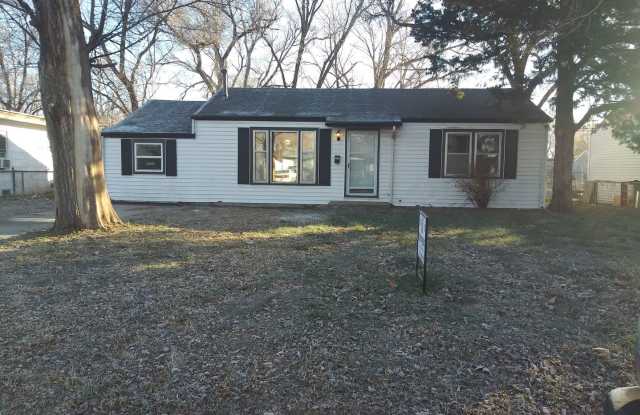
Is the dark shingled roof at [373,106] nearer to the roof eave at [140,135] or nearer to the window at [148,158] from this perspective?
the roof eave at [140,135]

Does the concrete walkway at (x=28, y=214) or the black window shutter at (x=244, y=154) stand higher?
the black window shutter at (x=244, y=154)

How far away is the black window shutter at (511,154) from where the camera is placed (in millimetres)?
12078

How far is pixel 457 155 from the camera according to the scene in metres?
12.4

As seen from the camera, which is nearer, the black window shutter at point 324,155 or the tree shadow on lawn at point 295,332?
the tree shadow on lawn at point 295,332

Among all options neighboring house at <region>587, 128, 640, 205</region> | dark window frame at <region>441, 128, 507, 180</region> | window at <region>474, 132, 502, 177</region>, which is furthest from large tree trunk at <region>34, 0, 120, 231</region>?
neighboring house at <region>587, 128, 640, 205</region>

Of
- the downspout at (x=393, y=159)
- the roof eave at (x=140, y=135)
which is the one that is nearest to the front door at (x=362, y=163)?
the downspout at (x=393, y=159)

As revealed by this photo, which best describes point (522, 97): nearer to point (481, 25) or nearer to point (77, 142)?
point (481, 25)

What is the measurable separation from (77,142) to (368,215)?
6.39m

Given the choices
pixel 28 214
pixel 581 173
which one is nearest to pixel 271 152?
Answer: pixel 28 214

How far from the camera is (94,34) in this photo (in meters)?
8.05

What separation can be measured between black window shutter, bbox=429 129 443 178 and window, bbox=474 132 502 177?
3.43 feet

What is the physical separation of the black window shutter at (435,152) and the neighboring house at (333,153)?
29 millimetres

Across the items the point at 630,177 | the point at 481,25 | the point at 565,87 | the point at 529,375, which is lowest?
the point at 529,375

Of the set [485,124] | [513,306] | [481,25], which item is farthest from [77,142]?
[485,124]
